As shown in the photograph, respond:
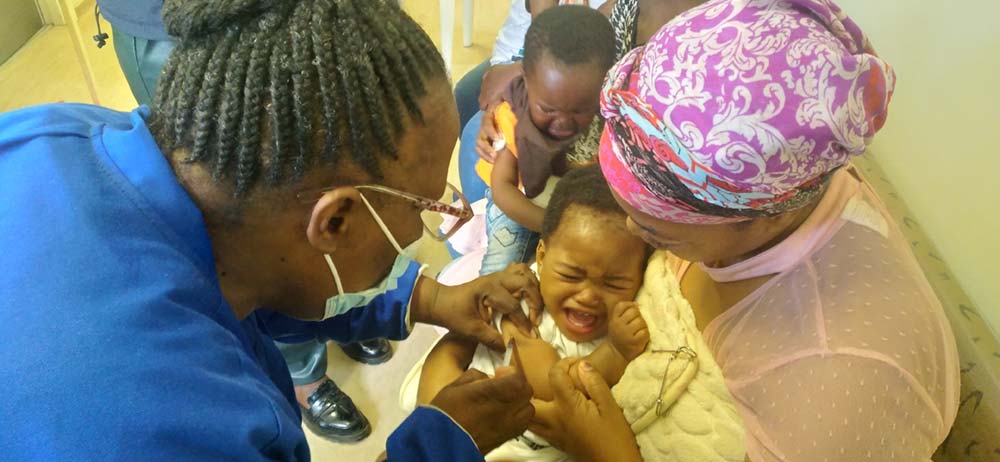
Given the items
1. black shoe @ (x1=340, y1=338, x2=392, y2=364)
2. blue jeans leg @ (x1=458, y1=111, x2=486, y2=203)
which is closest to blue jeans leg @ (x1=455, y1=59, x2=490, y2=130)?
blue jeans leg @ (x1=458, y1=111, x2=486, y2=203)

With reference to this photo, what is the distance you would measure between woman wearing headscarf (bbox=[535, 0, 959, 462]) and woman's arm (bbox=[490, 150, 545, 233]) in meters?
0.73

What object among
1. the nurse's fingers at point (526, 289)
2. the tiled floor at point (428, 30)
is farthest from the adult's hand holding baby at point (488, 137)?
the nurse's fingers at point (526, 289)

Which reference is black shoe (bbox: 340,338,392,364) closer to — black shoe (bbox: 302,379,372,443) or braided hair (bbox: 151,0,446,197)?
black shoe (bbox: 302,379,372,443)

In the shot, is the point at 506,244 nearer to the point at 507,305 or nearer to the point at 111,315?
the point at 507,305

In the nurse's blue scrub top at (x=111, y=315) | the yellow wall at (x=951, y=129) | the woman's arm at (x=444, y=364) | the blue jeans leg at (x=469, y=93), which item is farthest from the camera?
the blue jeans leg at (x=469, y=93)

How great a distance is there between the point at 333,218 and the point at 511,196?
114 centimetres

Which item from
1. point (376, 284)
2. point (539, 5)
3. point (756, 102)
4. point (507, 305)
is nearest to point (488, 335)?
point (507, 305)

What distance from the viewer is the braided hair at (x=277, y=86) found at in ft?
2.94

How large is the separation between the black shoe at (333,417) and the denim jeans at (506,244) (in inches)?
23.8

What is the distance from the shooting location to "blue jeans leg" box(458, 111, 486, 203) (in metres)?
2.50

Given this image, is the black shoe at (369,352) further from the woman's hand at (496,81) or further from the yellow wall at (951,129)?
the yellow wall at (951,129)

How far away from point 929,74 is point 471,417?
4.71ft

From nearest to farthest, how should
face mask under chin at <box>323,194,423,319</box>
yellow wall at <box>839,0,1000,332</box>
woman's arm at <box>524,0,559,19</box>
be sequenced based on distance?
1. face mask under chin at <box>323,194,423,319</box>
2. yellow wall at <box>839,0,1000,332</box>
3. woman's arm at <box>524,0,559,19</box>

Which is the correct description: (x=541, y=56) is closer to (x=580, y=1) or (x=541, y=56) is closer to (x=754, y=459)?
(x=580, y=1)
